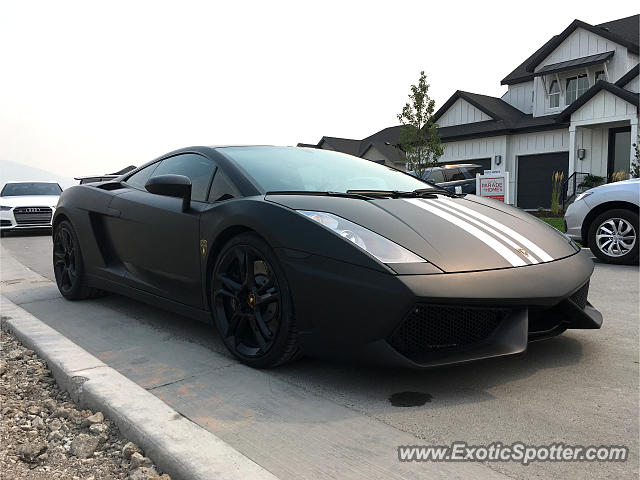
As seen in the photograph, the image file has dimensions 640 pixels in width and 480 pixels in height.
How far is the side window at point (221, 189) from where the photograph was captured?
323 centimetres

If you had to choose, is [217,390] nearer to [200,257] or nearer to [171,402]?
[171,402]

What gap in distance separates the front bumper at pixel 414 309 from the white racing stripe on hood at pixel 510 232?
199mm

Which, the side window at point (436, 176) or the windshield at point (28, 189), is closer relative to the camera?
the windshield at point (28, 189)

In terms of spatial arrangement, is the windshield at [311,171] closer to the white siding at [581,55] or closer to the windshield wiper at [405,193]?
the windshield wiper at [405,193]

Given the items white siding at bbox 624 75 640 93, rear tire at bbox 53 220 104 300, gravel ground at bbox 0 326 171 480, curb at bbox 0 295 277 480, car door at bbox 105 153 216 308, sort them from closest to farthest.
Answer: curb at bbox 0 295 277 480
gravel ground at bbox 0 326 171 480
car door at bbox 105 153 216 308
rear tire at bbox 53 220 104 300
white siding at bbox 624 75 640 93

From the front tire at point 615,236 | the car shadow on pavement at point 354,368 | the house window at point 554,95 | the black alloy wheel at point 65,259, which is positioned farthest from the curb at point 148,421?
the house window at point 554,95

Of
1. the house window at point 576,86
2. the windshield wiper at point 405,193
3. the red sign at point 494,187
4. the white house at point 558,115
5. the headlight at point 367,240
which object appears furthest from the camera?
the house window at point 576,86

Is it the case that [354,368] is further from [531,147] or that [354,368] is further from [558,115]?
[531,147]

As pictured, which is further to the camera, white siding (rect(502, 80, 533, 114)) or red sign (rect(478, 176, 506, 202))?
white siding (rect(502, 80, 533, 114))

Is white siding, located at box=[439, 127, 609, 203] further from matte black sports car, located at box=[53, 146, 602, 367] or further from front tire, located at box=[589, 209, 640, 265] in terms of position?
matte black sports car, located at box=[53, 146, 602, 367]

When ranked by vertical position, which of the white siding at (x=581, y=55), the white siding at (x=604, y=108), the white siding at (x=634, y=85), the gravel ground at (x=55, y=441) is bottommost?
the gravel ground at (x=55, y=441)

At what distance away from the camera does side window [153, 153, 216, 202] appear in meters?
3.46

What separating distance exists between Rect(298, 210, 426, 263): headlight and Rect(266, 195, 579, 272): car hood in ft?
0.12

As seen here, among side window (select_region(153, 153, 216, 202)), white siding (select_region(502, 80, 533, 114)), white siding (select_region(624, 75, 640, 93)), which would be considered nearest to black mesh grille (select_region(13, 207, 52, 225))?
side window (select_region(153, 153, 216, 202))
